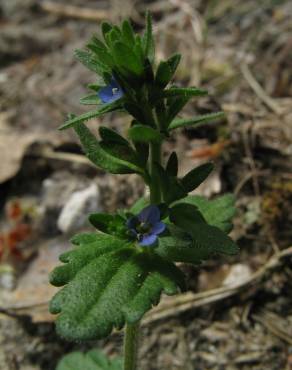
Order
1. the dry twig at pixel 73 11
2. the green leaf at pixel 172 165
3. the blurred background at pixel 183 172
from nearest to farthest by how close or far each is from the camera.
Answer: the green leaf at pixel 172 165
the blurred background at pixel 183 172
the dry twig at pixel 73 11

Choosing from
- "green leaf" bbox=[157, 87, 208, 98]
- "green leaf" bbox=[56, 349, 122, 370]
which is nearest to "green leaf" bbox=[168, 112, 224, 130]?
"green leaf" bbox=[157, 87, 208, 98]

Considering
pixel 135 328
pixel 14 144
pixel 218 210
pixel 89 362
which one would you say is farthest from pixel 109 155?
pixel 14 144

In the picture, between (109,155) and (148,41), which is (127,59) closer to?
(148,41)

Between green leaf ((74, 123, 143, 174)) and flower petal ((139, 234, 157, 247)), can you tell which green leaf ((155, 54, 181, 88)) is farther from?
flower petal ((139, 234, 157, 247))

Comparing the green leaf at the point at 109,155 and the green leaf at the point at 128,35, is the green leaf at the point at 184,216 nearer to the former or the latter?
the green leaf at the point at 109,155

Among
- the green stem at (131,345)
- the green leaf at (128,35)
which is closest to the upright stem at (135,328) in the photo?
the green stem at (131,345)

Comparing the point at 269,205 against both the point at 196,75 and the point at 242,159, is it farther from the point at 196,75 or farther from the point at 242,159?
the point at 196,75
